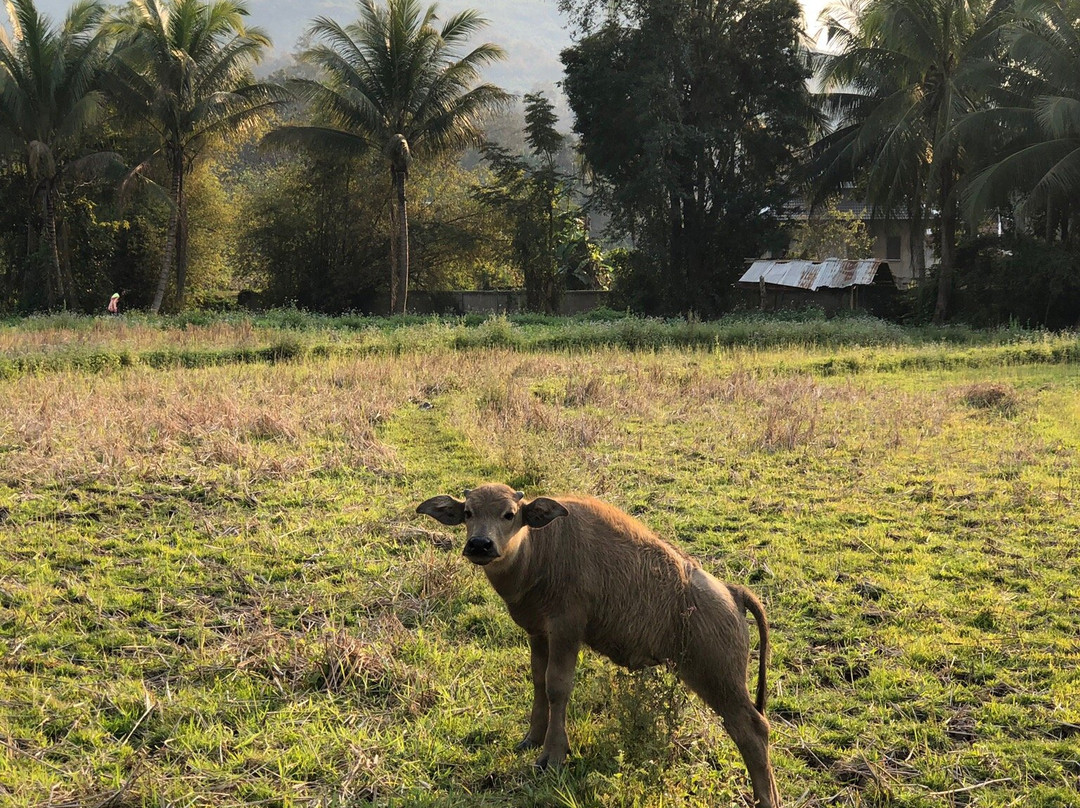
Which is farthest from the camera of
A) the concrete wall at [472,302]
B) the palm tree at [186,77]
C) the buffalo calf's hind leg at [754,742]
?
the concrete wall at [472,302]

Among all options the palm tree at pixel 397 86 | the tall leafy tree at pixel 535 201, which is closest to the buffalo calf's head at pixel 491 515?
the palm tree at pixel 397 86

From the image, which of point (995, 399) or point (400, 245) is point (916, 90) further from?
point (995, 399)

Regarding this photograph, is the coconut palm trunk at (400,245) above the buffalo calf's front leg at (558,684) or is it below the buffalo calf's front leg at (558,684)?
above

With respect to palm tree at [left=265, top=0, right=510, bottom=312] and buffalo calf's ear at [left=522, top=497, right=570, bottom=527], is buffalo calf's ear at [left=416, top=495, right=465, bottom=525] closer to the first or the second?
buffalo calf's ear at [left=522, top=497, right=570, bottom=527]

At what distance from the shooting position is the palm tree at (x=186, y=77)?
25953 millimetres

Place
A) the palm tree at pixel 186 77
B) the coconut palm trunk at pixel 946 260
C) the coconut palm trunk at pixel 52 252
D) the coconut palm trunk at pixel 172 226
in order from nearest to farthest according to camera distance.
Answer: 1. the palm tree at pixel 186 77
2. the coconut palm trunk at pixel 946 260
3. the coconut palm trunk at pixel 52 252
4. the coconut palm trunk at pixel 172 226

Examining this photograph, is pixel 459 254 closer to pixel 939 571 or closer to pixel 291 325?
pixel 291 325

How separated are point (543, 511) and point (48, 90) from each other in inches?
1105

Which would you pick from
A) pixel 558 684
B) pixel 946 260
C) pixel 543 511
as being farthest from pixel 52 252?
pixel 558 684

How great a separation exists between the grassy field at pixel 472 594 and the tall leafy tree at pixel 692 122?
1872 centimetres

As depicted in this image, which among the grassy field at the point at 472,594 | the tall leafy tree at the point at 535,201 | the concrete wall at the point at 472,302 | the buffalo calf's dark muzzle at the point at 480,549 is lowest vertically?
the grassy field at the point at 472,594

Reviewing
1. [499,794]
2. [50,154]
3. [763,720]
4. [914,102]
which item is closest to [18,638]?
[499,794]

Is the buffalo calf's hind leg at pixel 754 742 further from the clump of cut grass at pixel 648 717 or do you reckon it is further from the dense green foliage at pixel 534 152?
the dense green foliage at pixel 534 152

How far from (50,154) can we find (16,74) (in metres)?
2.33
